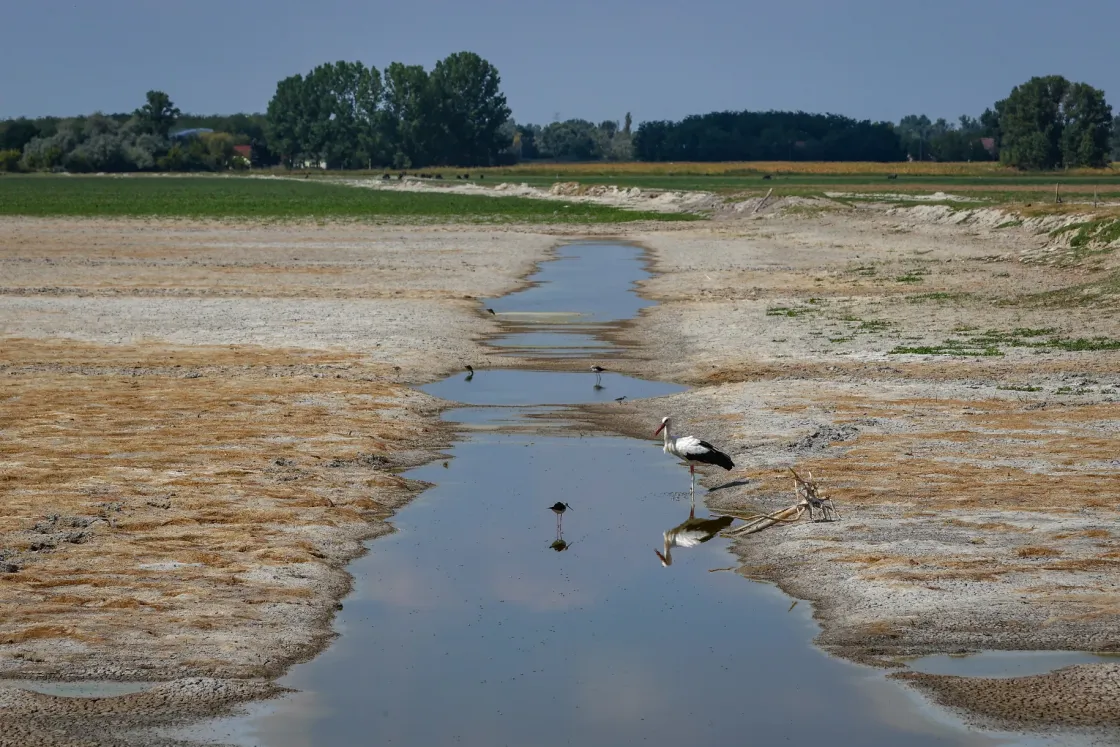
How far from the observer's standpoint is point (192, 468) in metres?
17.6

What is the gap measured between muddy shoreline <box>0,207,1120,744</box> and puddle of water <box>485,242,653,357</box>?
90 cm

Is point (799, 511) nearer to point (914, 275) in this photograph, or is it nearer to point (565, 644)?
point (565, 644)

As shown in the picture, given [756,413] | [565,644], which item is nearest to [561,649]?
[565,644]

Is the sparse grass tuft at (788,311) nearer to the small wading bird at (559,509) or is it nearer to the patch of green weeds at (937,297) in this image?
the patch of green weeds at (937,297)

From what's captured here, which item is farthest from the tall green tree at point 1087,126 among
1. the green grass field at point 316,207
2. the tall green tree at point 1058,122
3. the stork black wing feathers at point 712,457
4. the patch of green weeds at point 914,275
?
the stork black wing feathers at point 712,457

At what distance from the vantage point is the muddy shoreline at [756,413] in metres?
12.1

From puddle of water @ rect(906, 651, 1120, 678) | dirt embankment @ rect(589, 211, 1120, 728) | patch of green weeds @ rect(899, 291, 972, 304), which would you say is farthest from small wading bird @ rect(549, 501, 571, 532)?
patch of green weeds @ rect(899, 291, 972, 304)

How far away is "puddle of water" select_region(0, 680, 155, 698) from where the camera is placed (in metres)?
10.5

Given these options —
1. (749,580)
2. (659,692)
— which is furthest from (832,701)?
(749,580)

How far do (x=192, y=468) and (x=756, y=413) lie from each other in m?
8.06

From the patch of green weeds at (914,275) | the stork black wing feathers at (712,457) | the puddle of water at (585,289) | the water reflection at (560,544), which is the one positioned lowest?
the puddle of water at (585,289)

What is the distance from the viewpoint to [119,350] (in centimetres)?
→ 2805

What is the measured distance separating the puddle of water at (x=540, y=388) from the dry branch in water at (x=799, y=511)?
318 inches

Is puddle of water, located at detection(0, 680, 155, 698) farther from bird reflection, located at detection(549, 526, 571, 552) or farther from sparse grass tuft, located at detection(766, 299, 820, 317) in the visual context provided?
sparse grass tuft, located at detection(766, 299, 820, 317)
